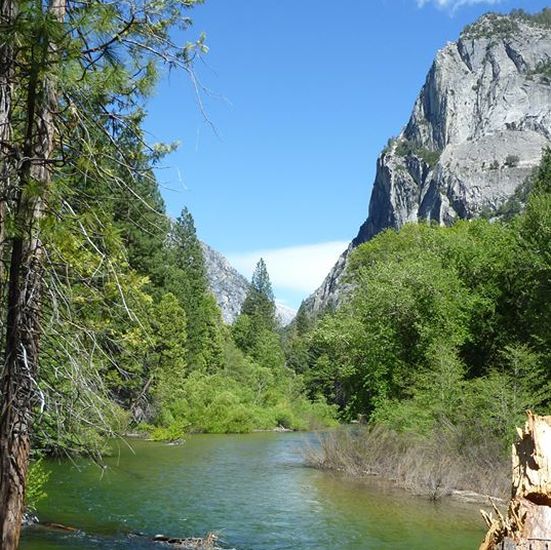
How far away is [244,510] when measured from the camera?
16938 mm

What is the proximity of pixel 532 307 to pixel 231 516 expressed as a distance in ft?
45.4

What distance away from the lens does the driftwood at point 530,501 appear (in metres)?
4.34

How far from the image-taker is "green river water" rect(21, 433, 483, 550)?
45.3 ft

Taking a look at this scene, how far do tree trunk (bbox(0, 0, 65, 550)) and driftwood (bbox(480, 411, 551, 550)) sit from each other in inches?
135

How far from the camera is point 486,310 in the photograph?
2731cm

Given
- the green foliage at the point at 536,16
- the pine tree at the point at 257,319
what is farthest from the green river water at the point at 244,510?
the green foliage at the point at 536,16

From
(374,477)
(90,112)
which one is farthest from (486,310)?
(90,112)

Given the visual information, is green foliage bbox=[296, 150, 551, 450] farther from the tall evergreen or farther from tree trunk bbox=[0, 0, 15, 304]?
the tall evergreen

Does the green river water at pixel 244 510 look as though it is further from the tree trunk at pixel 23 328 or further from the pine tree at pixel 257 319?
the pine tree at pixel 257 319

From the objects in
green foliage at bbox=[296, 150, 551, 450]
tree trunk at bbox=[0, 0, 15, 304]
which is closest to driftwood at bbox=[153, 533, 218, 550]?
tree trunk at bbox=[0, 0, 15, 304]

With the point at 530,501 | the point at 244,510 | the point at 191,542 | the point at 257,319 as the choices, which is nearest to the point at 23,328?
the point at 530,501

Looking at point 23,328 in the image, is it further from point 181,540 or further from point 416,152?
point 416,152

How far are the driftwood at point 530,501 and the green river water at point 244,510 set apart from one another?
7763 mm

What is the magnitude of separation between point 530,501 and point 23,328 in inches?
150
